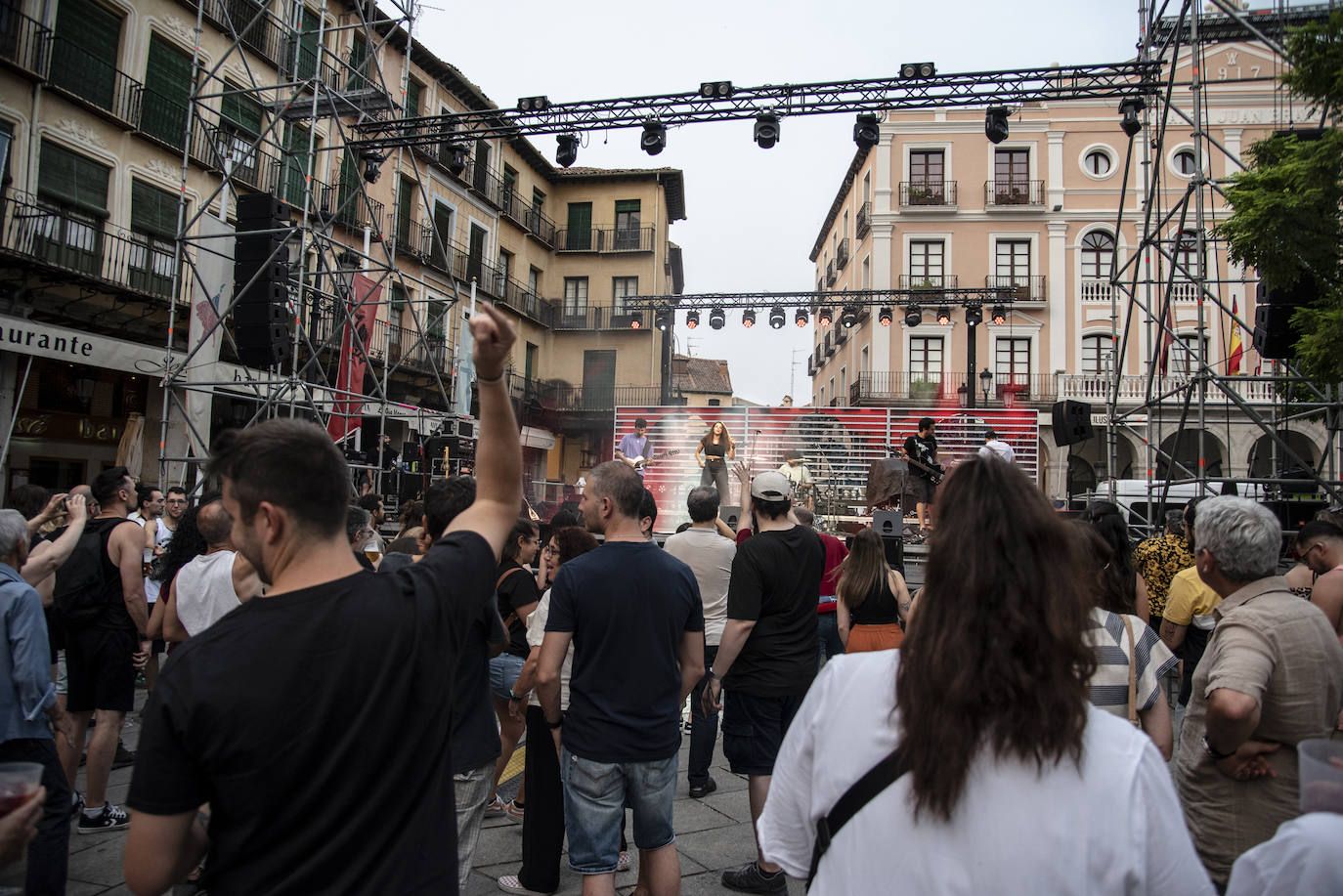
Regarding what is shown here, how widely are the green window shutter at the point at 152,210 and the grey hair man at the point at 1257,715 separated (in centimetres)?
1677

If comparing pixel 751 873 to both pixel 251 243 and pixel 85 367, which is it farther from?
pixel 85 367

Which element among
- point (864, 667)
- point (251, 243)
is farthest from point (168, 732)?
point (251, 243)

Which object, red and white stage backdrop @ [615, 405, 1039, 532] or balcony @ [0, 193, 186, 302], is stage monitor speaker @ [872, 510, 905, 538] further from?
red and white stage backdrop @ [615, 405, 1039, 532]

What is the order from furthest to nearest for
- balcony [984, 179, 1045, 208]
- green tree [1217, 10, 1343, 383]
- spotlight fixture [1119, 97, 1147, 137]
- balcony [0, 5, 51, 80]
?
balcony [984, 179, 1045, 208]
balcony [0, 5, 51, 80]
spotlight fixture [1119, 97, 1147, 137]
green tree [1217, 10, 1343, 383]

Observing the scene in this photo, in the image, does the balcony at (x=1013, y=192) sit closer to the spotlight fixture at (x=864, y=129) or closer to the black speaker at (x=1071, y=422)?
the spotlight fixture at (x=864, y=129)

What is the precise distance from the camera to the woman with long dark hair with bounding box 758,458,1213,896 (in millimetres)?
1193

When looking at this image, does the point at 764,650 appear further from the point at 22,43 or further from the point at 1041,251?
the point at 1041,251

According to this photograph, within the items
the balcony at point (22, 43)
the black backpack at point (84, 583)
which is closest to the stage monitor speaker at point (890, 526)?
the black backpack at point (84, 583)

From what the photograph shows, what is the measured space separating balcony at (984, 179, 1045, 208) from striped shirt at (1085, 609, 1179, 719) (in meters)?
30.7

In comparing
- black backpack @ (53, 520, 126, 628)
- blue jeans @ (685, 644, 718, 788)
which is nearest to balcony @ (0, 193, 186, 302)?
black backpack @ (53, 520, 126, 628)

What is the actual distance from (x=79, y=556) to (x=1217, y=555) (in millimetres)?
5396

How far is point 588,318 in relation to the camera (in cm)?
3212

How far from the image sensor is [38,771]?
1449 mm

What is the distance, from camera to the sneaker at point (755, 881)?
371 cm
